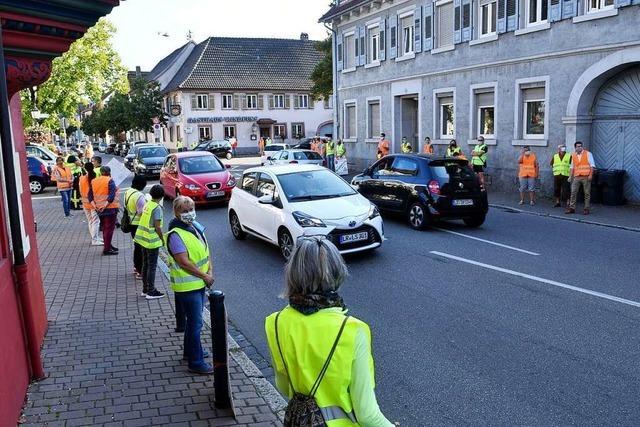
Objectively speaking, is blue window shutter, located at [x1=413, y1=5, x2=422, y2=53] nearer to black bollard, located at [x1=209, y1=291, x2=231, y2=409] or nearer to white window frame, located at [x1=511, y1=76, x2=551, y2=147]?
white window frame, located at [x1=511, y1=76, x2=551, y2=147]

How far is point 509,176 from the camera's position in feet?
67.6

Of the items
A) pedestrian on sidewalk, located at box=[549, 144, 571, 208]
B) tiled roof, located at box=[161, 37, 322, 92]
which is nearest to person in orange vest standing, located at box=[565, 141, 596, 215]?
pedestrian on sidewalk, located at box=[549, 144, 571, 208]

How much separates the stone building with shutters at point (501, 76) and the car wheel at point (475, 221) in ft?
19.6

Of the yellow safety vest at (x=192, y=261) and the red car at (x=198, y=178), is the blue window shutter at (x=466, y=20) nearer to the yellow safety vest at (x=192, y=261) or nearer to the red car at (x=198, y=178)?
the red car at (x=198, y=178)

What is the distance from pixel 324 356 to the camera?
2520 mm

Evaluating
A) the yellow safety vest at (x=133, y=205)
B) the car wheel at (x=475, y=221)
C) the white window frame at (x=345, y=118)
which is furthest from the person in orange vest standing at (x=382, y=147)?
the yellow safety vest at (x=133, y=205)

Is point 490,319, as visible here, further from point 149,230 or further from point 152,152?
point 152,152

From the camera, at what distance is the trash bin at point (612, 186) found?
1667cm

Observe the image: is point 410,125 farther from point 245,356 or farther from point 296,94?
point 296,94

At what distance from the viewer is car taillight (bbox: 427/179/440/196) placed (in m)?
13.2

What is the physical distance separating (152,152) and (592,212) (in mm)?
22278

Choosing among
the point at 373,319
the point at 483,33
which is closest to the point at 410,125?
the point at 483,33

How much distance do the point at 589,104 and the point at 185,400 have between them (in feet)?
53.3

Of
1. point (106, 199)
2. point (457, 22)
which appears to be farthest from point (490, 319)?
point (457, 22)
